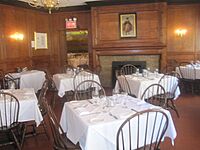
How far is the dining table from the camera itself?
251 cm

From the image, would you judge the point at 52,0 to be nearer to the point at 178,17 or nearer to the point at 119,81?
the point at 119,81

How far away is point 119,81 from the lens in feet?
19.2

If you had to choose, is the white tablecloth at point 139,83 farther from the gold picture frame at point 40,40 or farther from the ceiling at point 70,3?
the gold picture frame at point 40,40

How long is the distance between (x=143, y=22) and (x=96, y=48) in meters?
1.96

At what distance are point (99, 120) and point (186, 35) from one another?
726 centimetres

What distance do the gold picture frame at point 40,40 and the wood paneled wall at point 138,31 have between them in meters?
2.13

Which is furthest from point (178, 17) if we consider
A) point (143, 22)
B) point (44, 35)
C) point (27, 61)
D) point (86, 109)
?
point (86, 109)

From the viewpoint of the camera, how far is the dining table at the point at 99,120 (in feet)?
8.23

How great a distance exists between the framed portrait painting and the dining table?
533 centimetres

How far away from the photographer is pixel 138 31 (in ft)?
28.1

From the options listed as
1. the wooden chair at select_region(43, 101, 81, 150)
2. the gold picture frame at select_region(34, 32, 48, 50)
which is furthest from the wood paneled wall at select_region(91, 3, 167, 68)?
the wooden chair at select_region(43, 101, 81, 150)

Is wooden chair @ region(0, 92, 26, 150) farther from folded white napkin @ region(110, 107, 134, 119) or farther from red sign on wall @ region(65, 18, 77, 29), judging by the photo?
red sign on wall @ region(65, 18, 77, 29)

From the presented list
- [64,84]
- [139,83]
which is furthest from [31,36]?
[139,83]

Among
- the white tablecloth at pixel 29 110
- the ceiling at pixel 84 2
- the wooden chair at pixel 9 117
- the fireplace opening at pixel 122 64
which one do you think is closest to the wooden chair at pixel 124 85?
the white tablecloth at pixel 29 110
